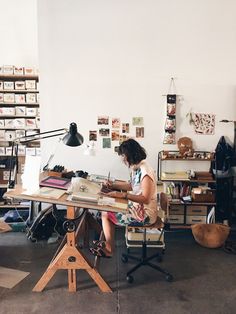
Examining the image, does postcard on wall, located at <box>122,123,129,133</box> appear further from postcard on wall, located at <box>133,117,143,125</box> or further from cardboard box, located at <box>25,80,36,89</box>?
cardboard box, located at <box>25,80,36,89</box>

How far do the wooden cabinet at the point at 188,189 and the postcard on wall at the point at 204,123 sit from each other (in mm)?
268

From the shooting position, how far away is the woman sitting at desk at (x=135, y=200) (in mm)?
2447

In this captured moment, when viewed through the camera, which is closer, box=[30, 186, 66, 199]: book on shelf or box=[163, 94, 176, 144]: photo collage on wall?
box=[30, 186, 66, 199]: book on shelf

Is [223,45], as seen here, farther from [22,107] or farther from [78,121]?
[22,107]

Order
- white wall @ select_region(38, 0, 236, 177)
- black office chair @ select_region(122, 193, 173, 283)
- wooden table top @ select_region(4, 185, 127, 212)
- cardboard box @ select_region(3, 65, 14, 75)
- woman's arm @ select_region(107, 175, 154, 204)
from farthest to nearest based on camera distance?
cardboard box @ select_region(3, 65, 14, 75)
white wall @ select_region(38, 0, 236, 177)
black office chair @ select_region(122, 193, 173, 283)
woman's arm @ select_region(107, 175, 154, 204)
wooden table top @ select_region(4, 185, 127, 212)

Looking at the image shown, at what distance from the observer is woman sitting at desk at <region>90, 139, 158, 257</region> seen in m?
2.45

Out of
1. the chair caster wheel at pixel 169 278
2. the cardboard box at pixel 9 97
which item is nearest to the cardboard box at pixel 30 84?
the cardboard box at pixel 9 97

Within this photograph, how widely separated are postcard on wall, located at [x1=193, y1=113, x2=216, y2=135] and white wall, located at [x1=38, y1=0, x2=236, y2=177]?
0.22 ft

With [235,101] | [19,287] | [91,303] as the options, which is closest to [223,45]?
[235,101]

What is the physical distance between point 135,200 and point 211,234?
4.36 ft

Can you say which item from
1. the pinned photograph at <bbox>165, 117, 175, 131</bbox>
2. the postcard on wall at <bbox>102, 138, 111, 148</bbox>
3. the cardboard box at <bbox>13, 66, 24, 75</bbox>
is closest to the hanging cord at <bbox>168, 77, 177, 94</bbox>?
the pinned photograph at <bbox>165, 117, 175, 131</bbox>

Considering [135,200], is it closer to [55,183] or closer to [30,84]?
[55,183]

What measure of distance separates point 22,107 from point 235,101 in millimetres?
2816

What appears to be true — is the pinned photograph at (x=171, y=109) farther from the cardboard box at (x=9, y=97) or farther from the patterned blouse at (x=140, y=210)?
the cardboard box at (x=9, y=97)
